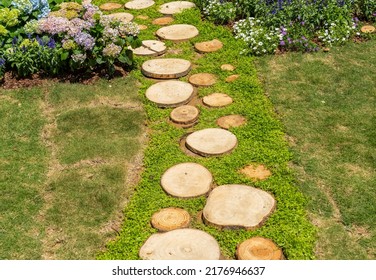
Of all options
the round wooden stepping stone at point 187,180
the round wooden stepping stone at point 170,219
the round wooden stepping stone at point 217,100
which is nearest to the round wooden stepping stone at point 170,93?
the round wooden stepping stone at point 217,100

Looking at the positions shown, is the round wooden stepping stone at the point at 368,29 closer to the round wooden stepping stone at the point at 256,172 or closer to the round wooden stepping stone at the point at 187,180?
the round wooden stepping stone at the point at 256,172

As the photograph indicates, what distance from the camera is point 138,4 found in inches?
362

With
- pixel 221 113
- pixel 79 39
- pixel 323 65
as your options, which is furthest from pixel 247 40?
pixel 79 39

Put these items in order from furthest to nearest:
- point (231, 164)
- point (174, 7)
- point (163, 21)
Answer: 1. point (174, 7)
2. point (163, 21)
3. point (231, 164)

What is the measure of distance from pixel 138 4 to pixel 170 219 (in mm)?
5844

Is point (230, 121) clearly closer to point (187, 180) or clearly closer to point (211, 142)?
point (211, 142)

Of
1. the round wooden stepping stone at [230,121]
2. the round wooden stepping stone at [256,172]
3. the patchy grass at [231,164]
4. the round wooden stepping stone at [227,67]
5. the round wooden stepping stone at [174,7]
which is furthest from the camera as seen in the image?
the round wooden stepping stone at [174,7]

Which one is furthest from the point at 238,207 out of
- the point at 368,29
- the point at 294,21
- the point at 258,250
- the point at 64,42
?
the point at 368,29

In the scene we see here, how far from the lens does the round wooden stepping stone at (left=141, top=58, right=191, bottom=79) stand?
263 inches

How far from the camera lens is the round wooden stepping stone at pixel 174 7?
8773 mm

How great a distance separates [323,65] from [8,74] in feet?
14.2

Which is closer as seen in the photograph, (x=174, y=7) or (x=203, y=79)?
(x=203, y=79)

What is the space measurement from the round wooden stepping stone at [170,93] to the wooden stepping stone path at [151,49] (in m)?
A: 0.93

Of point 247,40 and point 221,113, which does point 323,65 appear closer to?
point 247,40
